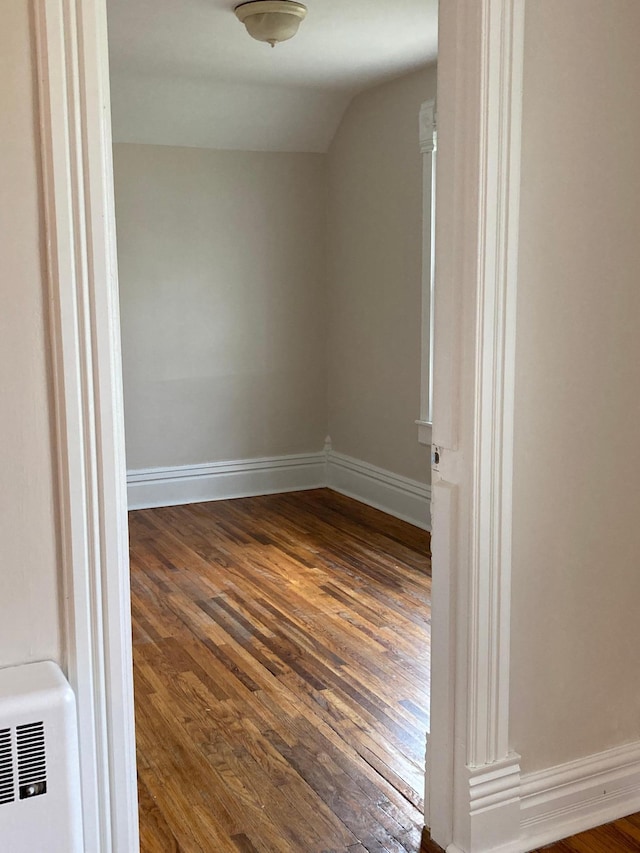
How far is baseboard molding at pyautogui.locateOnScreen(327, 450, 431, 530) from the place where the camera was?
489 cm

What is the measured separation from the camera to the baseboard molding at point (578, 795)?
6.93 feet

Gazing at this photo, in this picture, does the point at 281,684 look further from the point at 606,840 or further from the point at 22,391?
the point at 22,391

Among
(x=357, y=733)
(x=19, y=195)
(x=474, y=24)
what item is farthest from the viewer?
(x=357, y=733)

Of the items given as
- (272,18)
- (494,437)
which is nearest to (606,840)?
(494,437)

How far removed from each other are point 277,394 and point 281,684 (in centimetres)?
291

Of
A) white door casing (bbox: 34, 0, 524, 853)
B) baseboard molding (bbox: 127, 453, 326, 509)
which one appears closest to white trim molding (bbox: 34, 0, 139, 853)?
white door casing (bbox: 34, 0, 524, 853)

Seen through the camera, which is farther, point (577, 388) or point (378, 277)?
point (378, 277)

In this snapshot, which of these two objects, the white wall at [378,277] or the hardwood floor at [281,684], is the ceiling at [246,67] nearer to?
the white wall at [378,277]

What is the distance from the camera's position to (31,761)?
→ 1.41 metres

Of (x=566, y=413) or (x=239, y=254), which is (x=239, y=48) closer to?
(x=239, y=254)

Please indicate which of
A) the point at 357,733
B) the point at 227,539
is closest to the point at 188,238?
the point at 227,539

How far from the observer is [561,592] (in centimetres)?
213

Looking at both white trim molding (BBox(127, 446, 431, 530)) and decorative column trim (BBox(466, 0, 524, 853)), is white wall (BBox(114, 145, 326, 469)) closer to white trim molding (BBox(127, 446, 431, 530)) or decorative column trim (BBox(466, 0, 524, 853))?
white trim molding (BBox(127, 446, 431, 530))

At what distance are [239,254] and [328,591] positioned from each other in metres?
2.43
